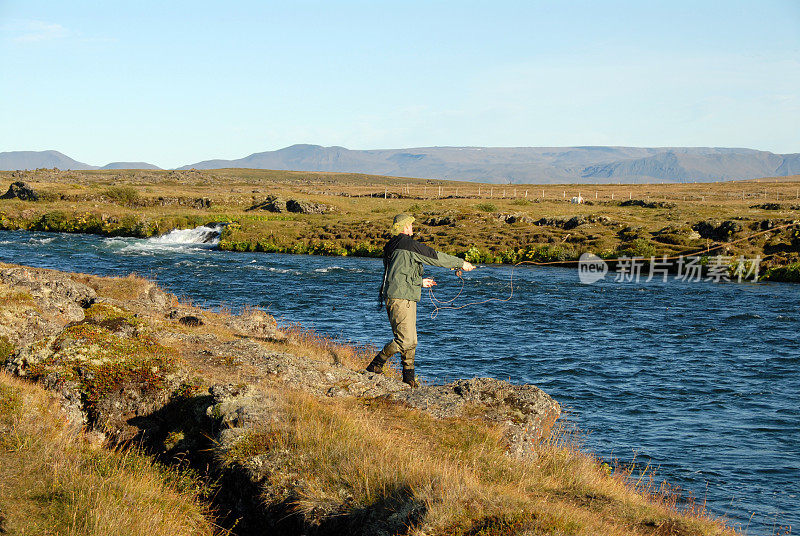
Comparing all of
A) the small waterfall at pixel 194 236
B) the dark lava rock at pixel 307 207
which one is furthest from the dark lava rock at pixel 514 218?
the small waterfall at pixel 194 236

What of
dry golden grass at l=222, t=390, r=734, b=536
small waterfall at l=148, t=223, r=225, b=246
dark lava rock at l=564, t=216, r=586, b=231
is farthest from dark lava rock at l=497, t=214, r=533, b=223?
A: dry golden grass at l=222, t=390, r=734, b=536

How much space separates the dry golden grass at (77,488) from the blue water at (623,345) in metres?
7.58

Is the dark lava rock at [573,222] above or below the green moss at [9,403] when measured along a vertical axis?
above

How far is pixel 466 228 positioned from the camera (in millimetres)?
Answer: 48938

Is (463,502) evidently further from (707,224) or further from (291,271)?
(707,224)

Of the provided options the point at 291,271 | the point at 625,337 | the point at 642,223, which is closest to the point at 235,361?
the point at 625,337

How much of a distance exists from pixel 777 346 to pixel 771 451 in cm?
892

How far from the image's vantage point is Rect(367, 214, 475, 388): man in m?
10.6

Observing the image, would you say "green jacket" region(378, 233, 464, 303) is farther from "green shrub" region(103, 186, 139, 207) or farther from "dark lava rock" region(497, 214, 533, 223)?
"green shrub" region(103, 186, 139, 207)

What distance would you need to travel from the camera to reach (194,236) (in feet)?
169

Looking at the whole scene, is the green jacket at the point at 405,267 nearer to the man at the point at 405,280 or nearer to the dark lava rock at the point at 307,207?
the man at the point at 405,280

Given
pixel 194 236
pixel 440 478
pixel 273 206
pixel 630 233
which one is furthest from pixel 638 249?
pixel 273 206

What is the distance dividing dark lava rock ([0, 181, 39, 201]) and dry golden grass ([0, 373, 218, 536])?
235 feet

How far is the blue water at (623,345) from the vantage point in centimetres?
1183
